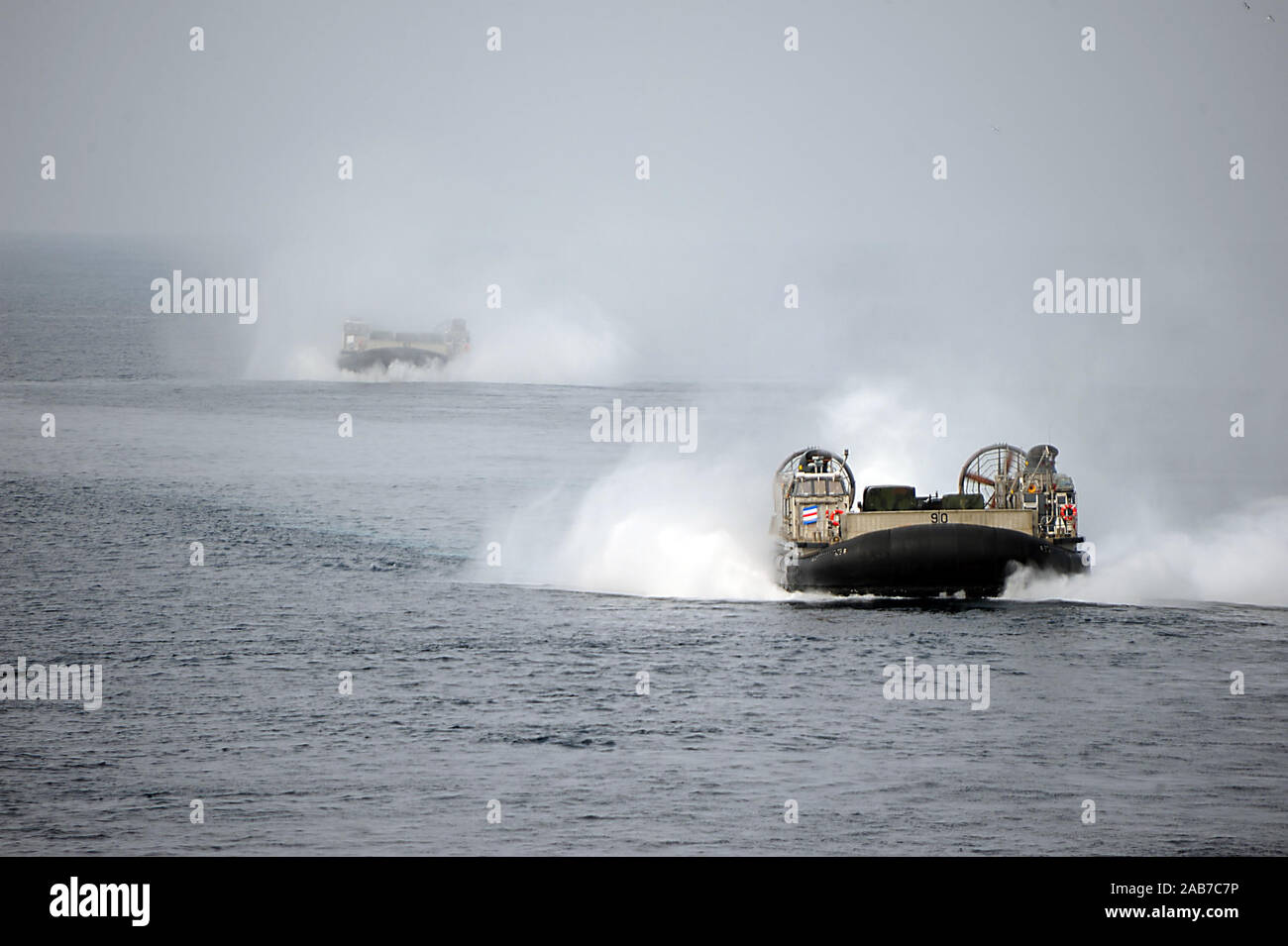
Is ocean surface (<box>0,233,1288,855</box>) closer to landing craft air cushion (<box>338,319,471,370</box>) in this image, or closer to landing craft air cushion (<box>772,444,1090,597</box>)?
landing craft air cushion (<box>772,444,1090,597</box>)

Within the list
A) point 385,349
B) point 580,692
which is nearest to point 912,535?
point 580,692

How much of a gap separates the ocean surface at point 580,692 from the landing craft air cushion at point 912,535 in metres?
0.91

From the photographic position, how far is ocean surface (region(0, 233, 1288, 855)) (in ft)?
89.6

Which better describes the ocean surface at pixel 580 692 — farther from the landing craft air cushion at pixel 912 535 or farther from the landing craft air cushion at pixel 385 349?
the landing craft air cushion at pixel 385 349

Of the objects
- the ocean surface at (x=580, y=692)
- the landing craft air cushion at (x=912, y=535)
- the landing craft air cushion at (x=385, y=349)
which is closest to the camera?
the ocean surface at (x=580, y=692)

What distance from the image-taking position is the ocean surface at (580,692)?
89.6 ft

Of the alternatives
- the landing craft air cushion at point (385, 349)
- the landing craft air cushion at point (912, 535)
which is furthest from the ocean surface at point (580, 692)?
the landing craft air cushion at point (385, 349)

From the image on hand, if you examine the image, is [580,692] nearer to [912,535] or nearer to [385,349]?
[912,535]

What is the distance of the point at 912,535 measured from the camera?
140ft

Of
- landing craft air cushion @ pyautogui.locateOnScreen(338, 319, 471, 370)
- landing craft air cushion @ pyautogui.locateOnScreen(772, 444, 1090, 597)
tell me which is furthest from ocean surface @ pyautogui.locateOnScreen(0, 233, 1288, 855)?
landing craft air cushion @ pyautogui.locateOnScreen(338, 319, 471, 370)

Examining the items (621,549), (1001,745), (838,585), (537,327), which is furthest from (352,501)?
(537,327)

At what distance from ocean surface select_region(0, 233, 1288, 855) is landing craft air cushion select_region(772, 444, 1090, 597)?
91cm

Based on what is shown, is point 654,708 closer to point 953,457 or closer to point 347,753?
point 347,753

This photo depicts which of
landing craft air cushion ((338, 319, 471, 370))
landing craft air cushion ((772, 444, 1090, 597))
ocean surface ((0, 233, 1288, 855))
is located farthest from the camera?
landing craft air cushion ((338, 319, 471, 370))
